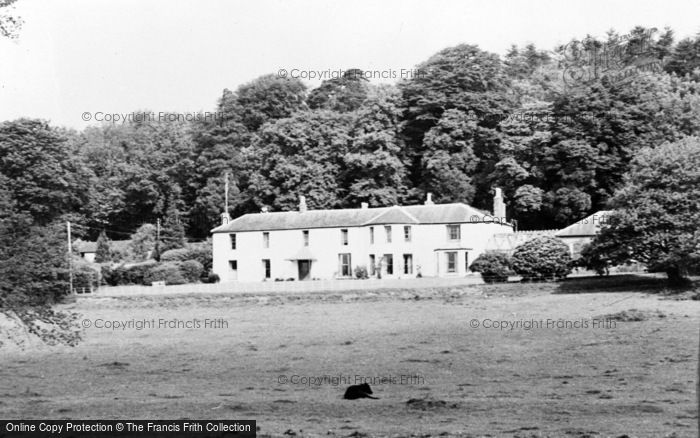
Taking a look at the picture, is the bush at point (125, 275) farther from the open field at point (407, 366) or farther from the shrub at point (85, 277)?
the open field at point (407, 366)

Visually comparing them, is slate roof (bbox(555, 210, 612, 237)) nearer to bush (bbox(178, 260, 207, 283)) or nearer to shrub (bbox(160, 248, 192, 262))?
bush (bbox(178, 260, 207, 283))

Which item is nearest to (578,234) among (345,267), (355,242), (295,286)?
(355,242)

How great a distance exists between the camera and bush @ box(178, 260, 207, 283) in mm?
67875

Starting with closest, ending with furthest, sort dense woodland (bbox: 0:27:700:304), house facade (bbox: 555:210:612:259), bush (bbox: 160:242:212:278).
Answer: house facade (bbox: 555:210:612:259) < bush (bbox: 160:242:212:278) < dense woodland (bbox: 0:27:700:304)

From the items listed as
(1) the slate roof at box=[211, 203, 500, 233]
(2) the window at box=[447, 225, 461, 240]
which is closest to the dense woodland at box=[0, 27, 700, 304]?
(1) the slate roof at box=[211, 203, 500, 233]

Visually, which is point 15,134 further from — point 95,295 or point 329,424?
point 329,424

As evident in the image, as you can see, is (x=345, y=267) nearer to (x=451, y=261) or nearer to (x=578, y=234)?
(x=451, y=261)

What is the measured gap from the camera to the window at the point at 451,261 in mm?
65500

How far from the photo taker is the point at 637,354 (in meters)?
31.5

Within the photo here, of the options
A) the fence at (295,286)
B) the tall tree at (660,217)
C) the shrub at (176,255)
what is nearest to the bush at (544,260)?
the tall tree at (660,217)

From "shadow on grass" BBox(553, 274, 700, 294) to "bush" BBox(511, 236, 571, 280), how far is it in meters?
1.08

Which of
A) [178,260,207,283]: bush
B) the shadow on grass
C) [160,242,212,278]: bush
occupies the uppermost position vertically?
[160,242,212,278]: bush

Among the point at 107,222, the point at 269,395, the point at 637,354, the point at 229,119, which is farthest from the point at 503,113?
the point at 269,395

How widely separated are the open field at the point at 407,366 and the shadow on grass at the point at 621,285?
6.5 inches
